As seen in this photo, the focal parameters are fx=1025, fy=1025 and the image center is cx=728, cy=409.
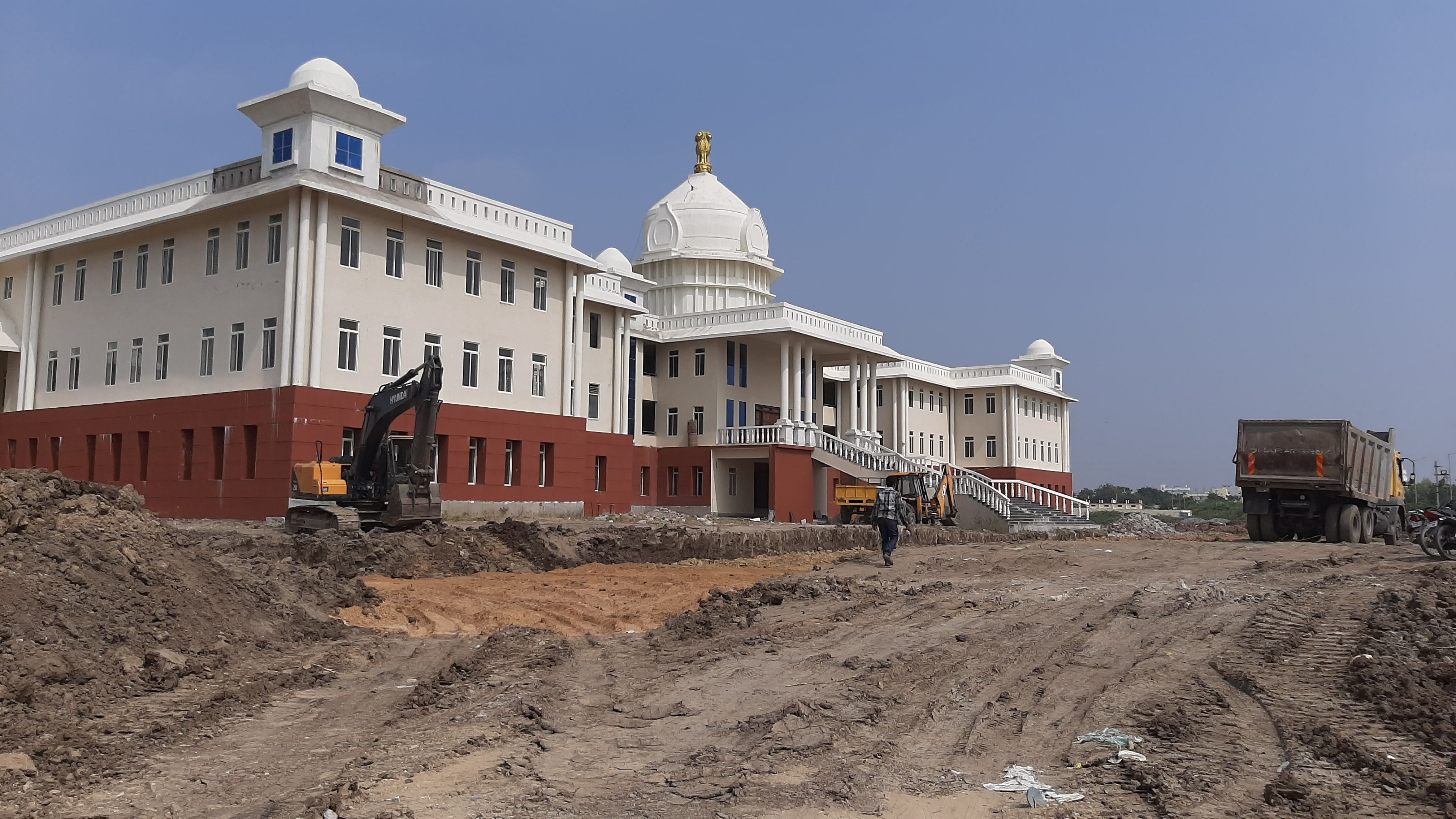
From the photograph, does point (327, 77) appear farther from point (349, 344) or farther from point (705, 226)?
point (705, 226)

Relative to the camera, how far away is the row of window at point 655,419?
43.2 metres

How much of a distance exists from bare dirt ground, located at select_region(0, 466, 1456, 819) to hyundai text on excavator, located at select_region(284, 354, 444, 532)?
6324 millimetres

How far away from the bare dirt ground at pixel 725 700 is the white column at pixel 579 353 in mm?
20461

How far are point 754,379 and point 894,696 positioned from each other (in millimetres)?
36979

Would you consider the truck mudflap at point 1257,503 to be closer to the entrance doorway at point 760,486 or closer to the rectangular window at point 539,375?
the rectangular window at point 539,375

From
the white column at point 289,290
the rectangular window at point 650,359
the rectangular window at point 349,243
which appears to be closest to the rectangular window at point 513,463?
the rectangular window at point 349,243

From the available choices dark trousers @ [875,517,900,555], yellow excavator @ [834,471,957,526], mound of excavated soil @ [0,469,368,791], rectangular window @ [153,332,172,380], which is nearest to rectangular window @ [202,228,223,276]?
rectangular window @ [153,332,172,380]

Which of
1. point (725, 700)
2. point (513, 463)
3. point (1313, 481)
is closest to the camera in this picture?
point (725, 700)

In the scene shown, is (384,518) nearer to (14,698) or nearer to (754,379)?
(14,698)

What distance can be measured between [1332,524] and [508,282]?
23.9m

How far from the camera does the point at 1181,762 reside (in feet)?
20.2

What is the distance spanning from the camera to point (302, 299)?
26156 millimetres

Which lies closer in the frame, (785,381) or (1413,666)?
(1413,666)

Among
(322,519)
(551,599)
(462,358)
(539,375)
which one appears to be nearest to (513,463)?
(539,375)
